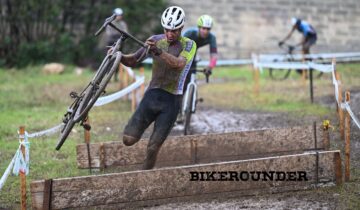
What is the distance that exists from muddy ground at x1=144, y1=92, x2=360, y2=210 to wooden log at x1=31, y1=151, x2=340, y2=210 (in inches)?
5.0

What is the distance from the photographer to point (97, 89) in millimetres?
7035

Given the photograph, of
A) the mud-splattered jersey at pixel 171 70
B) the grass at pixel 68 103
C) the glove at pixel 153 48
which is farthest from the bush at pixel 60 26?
the glove at pixel 153 48

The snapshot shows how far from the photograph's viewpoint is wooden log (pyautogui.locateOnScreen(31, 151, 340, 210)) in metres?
6.64

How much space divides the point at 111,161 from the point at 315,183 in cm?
279

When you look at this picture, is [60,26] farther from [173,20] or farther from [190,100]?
[173,20]

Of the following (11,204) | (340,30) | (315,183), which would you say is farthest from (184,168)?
(340,30)

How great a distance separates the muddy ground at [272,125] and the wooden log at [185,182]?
13 centimetres

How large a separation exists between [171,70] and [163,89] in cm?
25

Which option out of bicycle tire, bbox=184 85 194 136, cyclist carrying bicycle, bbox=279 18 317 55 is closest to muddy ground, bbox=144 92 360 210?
bicycle tire, bbox=184 85 194 136

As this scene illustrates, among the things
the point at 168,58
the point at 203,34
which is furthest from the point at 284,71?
the point at 168,58

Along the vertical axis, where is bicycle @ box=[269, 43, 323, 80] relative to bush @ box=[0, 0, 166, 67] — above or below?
below

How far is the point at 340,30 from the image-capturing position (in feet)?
79.6

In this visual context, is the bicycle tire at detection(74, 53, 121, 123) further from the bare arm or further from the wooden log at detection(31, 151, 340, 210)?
the wooden log at detection(31, 151, 340, 210)

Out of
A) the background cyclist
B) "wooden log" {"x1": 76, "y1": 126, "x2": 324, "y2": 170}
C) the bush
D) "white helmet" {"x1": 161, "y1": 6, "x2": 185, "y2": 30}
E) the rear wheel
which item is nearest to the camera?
the rear wheel
